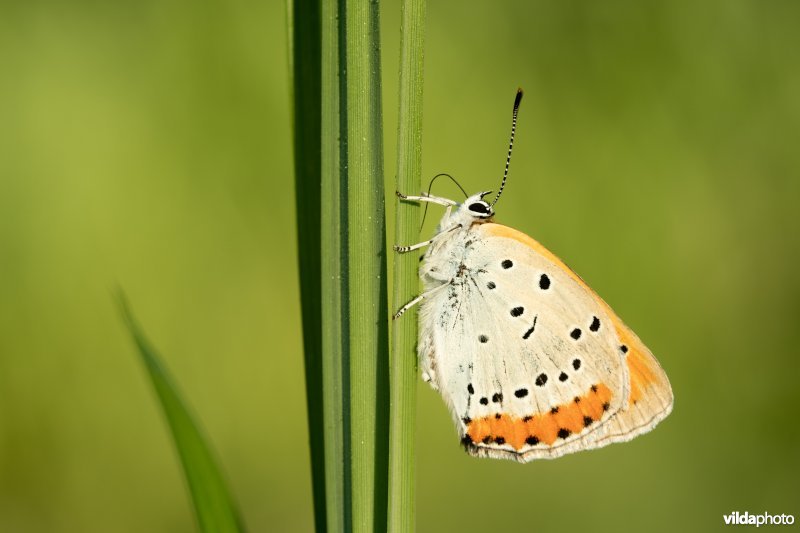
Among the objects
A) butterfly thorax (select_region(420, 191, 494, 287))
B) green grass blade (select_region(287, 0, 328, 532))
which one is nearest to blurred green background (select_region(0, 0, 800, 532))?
butterfly thorax (select_region(420, 191, 494, 287))

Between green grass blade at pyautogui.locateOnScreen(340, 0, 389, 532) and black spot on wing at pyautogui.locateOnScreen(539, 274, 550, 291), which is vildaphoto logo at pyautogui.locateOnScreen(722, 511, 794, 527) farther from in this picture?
green grass blade at pyautogui.locateOnScreen(340, 0, 389, 532)

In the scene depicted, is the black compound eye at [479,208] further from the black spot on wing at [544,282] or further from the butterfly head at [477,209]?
the black spot on wing at [544,282]

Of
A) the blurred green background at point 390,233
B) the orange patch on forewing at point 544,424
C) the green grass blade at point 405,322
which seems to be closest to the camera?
the green grass blade at point 405,322

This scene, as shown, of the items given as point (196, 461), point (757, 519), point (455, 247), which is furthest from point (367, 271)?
point (757, 519)

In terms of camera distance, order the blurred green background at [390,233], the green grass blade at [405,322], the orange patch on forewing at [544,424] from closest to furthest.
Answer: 1. the green grass blade at [405,322]
2. the orange patch on forewing at [544,424]
3. the blurred green background at [390,233]

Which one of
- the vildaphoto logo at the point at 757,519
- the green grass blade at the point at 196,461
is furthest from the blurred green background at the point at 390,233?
the green grass blade at the point at 196,461

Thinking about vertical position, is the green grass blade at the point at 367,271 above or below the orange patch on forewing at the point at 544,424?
above
